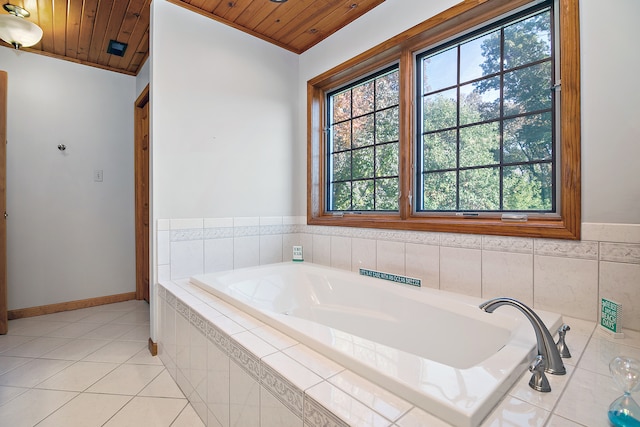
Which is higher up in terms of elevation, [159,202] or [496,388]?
[159,202]

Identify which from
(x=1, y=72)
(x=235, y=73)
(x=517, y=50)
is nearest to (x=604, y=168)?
(x=517, y=50)

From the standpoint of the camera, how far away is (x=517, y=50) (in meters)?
1.53

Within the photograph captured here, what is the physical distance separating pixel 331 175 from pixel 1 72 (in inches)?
106

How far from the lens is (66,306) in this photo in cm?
278

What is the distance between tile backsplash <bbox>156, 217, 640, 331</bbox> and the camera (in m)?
1.20

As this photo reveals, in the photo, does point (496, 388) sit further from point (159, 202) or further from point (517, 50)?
point (159, 202)

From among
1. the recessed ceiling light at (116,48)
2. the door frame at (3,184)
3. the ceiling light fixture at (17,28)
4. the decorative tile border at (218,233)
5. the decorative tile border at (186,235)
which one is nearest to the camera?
the ceiling light fixture at (17,28)

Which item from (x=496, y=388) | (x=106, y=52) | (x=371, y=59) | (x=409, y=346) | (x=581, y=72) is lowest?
(x=409, y=346)

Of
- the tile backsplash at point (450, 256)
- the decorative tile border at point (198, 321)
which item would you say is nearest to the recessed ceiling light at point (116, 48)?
the tile backsplash at point (450, 256)

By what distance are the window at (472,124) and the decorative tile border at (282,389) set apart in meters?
1.21

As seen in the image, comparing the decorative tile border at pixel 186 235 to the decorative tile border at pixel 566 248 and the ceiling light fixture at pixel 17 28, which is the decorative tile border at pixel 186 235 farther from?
the decorative tile border at pixel 566 248

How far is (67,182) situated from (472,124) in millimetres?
3421

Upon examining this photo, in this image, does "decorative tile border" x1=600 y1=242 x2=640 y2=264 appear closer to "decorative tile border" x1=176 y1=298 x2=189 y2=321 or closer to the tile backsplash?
the tile backsplash

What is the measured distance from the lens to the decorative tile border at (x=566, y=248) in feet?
4.04
